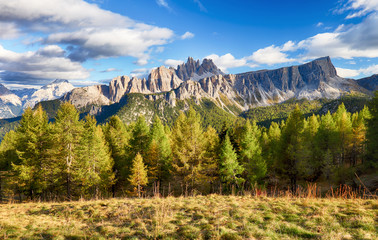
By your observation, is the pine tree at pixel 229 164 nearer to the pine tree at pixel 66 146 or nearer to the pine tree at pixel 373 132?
the pine tree at pixel 373 132

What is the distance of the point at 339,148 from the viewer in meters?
30.8

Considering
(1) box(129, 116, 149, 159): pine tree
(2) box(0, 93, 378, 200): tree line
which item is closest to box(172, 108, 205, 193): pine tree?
(2) box(0, 93, 378, 200): tree line

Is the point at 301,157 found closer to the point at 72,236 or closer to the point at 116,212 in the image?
the point at 116,212

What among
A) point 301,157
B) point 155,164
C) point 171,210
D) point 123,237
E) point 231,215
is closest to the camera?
point 123,237

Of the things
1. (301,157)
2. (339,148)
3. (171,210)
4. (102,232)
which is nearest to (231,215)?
(171,210)

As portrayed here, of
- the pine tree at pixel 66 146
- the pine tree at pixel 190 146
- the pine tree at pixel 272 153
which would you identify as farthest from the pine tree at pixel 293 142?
the pine tree at pixel 66 146

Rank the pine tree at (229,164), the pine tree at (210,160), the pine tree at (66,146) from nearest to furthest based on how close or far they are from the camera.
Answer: the pine tree at (66,146), the pine tree at (210,160), the pine tree at (229,164)

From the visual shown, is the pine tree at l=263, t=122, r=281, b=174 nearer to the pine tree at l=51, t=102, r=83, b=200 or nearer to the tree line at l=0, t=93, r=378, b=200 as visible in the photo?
the tree line at l=0, t=93, r=378, b=200

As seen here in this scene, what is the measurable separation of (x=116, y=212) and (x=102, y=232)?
1990 mm

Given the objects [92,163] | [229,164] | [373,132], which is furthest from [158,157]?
[373,132]

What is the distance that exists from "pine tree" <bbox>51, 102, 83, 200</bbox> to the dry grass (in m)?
12.8

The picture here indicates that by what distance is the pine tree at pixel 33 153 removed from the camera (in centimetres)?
1998

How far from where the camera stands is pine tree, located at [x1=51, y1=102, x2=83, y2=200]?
67.3 ft

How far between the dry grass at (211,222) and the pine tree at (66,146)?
12.8 meters
